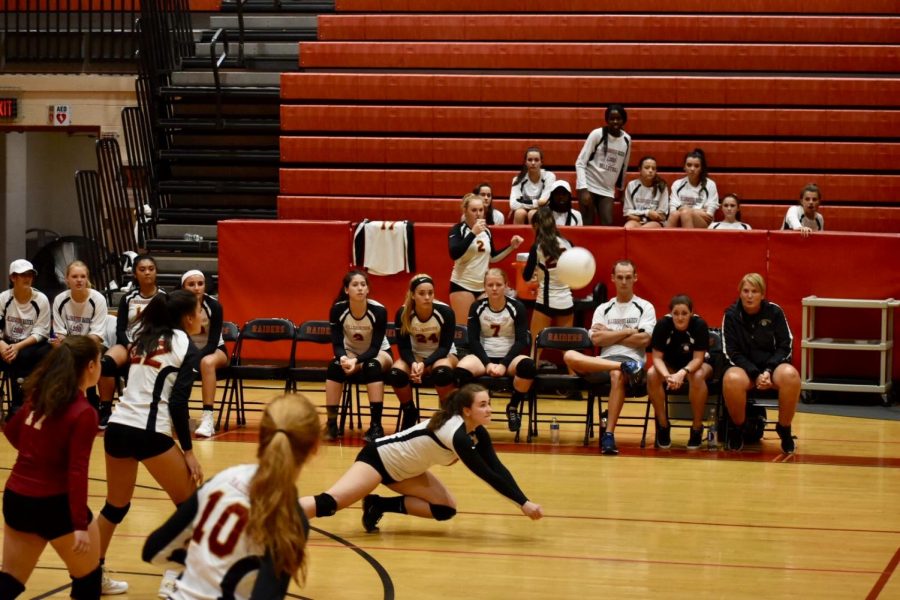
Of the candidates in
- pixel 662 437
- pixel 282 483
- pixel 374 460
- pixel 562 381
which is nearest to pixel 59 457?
pixel 282 483

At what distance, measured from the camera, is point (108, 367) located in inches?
411

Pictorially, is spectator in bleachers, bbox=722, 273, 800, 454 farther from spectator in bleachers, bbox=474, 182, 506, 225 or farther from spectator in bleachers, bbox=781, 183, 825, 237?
spectator in bleachers, bbox=474, 182, 506, 225

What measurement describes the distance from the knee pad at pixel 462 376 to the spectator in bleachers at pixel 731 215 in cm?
380

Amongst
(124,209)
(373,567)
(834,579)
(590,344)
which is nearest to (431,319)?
(590,344)

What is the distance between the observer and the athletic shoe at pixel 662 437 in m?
10.1

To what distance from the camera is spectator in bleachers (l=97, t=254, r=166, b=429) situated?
1041 cm

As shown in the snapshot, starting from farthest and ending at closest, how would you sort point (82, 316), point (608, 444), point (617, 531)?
1. point (82, 316)
2. point (608, 444)
3. point (617, 531)

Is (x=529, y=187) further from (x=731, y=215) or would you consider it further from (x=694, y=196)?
(x=731, y=215)

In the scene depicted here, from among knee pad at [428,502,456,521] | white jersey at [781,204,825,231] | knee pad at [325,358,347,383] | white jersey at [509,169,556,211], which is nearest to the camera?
knee pad at [428,502,456,521]

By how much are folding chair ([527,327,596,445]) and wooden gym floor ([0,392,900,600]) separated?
301mm

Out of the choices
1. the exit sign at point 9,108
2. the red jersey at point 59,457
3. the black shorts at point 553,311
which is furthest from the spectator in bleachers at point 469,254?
the exit sign at point 9,108

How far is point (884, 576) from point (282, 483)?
416 cm

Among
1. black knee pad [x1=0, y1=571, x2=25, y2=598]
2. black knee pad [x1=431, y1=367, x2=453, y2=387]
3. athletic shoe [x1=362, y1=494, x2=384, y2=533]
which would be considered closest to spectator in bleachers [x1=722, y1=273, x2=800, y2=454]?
black knee pad [x1=431, y1=367, x2=453, y2=387]

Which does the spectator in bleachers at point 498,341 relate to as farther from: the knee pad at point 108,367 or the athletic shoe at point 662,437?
the knee pad at point 108,367
